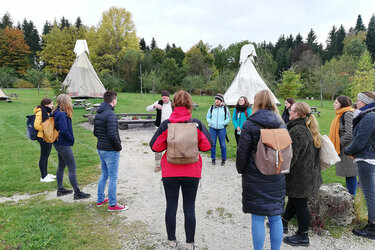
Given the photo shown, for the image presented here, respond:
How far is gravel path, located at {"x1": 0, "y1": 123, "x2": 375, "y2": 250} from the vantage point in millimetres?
3207

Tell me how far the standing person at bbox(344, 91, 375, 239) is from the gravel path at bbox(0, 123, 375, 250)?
312 millimetres

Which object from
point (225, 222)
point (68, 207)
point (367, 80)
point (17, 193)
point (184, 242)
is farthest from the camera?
point (367, 80)

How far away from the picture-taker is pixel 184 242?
10.5 feet

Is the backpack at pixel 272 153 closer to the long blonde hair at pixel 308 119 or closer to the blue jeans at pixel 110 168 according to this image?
the long blonde hair at pixel 308 119

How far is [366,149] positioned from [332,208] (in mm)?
994

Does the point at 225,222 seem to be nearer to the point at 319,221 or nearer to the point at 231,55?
the point at 319,221

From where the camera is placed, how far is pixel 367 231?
3385mm

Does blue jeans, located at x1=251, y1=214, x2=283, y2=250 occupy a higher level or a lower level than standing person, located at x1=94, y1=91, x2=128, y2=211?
lower

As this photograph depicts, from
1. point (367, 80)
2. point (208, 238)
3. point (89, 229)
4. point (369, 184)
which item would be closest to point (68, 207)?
point (89, 229)

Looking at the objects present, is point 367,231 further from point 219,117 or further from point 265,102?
point 219,117

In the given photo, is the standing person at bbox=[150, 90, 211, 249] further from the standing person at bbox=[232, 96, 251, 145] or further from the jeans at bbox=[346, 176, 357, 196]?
the standing person at bbox=[232, 96, 251, 145]

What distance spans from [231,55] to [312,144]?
5046 centimetres

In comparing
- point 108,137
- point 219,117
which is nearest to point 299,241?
point 108,137

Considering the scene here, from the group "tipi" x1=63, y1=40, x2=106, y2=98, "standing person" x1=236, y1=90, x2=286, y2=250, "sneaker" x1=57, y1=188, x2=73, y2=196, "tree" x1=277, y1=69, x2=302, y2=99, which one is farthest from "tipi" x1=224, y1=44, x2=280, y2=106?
"standing person" x1=236, y1=90, x2=286, y2=250
